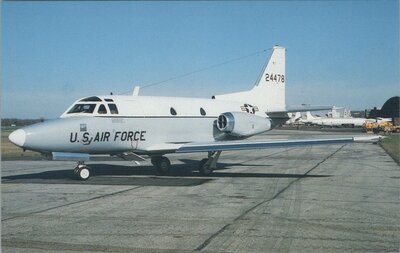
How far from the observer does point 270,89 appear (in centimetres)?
2291

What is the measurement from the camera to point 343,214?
9758 millimetres

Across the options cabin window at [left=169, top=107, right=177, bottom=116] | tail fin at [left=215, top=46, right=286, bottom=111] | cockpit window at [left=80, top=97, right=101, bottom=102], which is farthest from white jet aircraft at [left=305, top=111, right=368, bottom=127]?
cockpit window at [left=80, top=97, right=101, bottom=102]

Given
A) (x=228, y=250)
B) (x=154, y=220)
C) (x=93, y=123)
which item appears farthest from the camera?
(x=93, y=123)

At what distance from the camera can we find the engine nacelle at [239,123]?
19280 mm

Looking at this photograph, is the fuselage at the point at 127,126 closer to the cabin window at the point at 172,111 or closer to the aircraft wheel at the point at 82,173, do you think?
the cabin window at the point at 172,111

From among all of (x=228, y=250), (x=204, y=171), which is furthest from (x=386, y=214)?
(x=204, y=171)

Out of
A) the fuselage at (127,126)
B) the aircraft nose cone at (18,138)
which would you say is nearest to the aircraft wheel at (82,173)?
the fuselage at (127,126)

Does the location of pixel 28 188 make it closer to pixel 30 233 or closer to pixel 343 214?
pixel 30 233

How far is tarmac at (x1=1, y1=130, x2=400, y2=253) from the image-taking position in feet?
24.1

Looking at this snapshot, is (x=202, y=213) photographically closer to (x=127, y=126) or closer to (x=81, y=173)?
(x=81, y=173)

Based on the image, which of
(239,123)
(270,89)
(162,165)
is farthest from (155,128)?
(270,89)

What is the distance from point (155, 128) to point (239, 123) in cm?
386

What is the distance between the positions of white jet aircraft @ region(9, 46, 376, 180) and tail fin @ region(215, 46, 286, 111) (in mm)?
54

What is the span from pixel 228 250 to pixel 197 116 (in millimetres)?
12636
